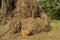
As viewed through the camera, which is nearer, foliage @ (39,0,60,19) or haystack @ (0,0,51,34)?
haystack @ (0,0,51,34)

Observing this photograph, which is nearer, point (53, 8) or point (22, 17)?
point (22, 17)

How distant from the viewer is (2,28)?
9.74 metres

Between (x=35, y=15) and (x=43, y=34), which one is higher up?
(x=35, y=15)

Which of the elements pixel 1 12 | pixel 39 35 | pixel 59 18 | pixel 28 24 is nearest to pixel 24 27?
pixel 28 24

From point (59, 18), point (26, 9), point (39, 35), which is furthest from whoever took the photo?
point (59, 18)

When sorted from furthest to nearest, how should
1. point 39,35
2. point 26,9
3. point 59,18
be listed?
point 59,18 → point 26,9 → point 39,35

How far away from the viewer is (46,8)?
18906 mm

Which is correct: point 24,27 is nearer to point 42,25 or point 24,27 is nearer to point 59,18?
point 42,25

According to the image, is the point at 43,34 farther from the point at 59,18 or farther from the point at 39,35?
the point at 59,18

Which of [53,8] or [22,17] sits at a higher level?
[22,17]

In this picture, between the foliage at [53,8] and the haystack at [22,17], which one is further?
the foliage at [53,8]

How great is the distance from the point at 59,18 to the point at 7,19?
8960mm

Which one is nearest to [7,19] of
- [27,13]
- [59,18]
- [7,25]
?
[7,25]

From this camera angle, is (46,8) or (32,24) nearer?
(32,24)
